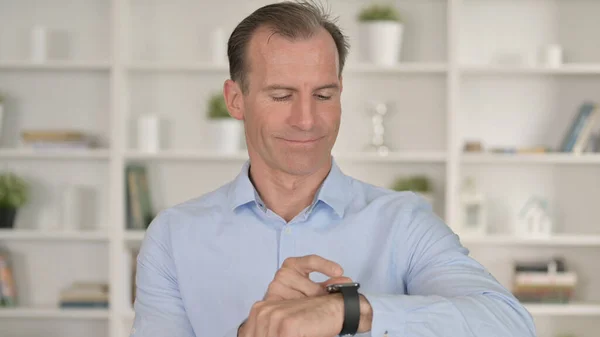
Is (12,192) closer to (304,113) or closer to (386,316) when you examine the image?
(304,113)

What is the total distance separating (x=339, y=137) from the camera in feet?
14.9

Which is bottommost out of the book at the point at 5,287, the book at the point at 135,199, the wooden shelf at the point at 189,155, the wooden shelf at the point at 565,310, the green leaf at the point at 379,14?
the wooden shelf at the point at 565,310

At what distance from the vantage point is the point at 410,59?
14.9 ft

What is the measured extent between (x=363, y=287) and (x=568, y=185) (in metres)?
3.00

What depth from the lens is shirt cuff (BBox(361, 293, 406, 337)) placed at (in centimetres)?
126

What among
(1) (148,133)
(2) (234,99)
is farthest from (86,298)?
(2) (234,99)

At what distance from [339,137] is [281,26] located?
289 centimetres

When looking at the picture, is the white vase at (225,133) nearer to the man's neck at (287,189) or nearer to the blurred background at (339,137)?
the blurred background at (339,137)

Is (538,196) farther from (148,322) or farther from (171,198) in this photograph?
(148,322)

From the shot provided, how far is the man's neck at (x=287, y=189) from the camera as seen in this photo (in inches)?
68.9

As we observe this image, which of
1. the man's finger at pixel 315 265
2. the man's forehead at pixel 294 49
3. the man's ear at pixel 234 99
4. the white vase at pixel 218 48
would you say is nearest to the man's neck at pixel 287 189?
the man's ear at pixel 234 99

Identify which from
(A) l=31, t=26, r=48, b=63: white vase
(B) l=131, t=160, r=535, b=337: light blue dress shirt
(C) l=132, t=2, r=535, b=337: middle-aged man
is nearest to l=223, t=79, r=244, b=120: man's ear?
(C) l=132, t=2, r=535, b=337: middle-aged man

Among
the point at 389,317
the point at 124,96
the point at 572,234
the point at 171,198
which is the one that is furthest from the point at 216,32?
the point at 389,317

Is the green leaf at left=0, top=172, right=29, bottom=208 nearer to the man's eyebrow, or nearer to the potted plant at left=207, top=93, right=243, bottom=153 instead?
the potted plant at left=207, top=93, right=243, bottom=153
